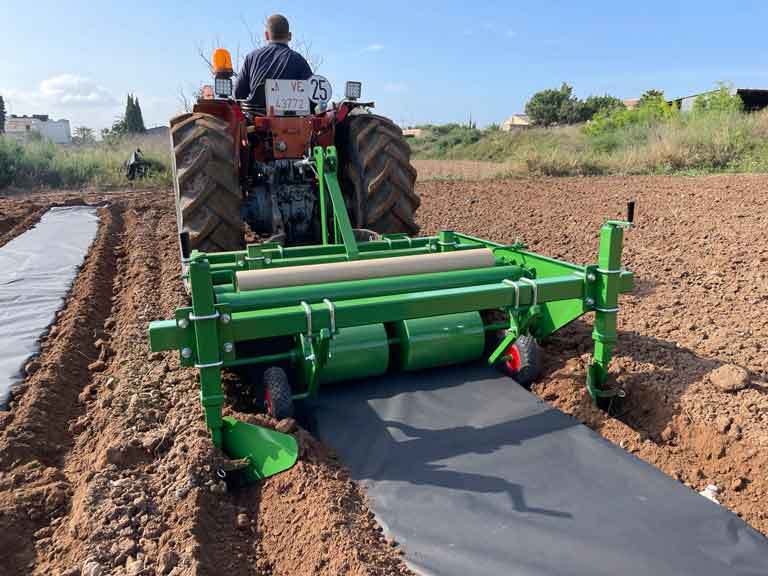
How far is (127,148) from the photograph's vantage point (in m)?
17.9

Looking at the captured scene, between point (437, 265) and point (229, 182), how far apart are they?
161 centimetres

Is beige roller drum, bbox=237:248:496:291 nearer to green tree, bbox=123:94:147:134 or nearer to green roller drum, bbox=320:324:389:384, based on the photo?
green roller drum, bbox=320:324:389:384

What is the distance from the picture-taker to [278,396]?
2566 mm

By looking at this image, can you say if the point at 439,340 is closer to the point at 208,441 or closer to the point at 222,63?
the point at 208,441

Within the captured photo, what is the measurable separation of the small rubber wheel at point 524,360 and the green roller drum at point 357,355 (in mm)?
690

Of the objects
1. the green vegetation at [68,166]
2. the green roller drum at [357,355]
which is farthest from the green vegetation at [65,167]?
the green roller drum at [357,355]

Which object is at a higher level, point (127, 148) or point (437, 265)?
point (127, 148)

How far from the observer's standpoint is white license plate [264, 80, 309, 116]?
430 centimetres

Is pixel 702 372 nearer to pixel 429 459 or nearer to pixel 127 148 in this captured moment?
pixel 429 459

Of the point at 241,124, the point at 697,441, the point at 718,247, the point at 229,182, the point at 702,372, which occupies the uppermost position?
the point at 241,124

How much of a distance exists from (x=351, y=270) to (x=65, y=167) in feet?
48.7

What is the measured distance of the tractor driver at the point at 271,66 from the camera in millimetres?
4703

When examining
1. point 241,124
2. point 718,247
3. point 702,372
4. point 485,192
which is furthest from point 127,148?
point 702,372

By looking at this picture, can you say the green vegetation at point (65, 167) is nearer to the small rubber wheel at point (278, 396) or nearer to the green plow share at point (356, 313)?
the green plow share at point (356, 313)
